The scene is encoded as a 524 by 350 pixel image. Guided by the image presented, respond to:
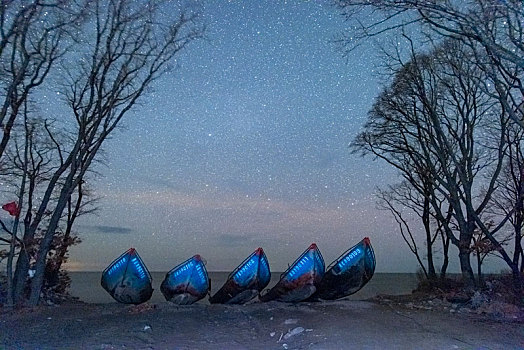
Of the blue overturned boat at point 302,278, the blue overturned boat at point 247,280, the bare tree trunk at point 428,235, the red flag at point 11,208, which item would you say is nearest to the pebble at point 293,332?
the blue overturned boat at point 302,278

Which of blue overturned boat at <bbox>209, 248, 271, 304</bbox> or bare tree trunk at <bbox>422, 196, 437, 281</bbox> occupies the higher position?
bare tree trunk at <bbox>422, 196, 437, 281</bbox>

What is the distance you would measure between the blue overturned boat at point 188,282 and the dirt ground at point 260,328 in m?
1.95

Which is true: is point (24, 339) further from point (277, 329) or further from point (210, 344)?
point (277, 329)

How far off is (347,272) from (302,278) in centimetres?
164

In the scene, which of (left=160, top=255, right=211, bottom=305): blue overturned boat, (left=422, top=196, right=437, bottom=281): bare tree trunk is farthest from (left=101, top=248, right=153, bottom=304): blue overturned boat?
(left=422, top=196, right=437, bottom=281): bare tree trunk

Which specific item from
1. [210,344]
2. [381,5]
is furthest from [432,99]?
[210,344]

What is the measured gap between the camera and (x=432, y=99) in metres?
20.3

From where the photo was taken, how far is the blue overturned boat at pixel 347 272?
17.2 meters

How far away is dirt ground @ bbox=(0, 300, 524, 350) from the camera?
10258 millimetres

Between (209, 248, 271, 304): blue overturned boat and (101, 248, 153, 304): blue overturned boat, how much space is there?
2720 mm

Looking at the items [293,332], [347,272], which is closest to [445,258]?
[347,272]

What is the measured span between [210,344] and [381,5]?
8.15 meters

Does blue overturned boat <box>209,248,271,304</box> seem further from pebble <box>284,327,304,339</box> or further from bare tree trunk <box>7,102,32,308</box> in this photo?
bare tree trunk <box>7,102,32,308</box>

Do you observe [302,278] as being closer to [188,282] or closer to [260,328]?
[188,282]
